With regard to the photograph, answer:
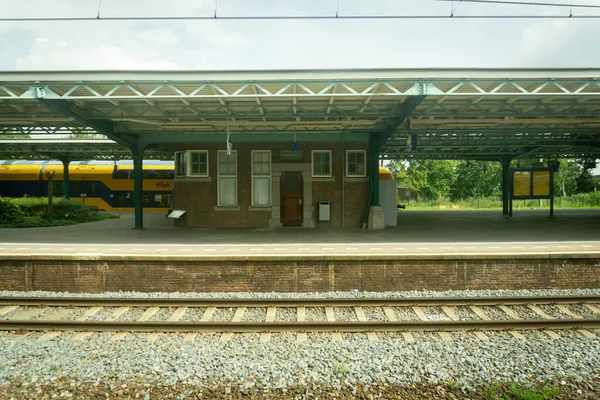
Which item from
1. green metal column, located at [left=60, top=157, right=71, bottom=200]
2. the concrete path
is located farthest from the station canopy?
green metal column, located at [left=60, top=157, right=71, bottom=200]

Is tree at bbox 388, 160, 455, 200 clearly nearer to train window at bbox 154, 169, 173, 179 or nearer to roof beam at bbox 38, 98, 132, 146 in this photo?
train window at bbox 154, 169, 173, 179

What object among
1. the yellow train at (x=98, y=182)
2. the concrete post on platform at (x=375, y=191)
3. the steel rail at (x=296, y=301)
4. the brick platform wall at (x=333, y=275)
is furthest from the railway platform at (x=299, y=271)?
the yellow train at (x=98, y=182)

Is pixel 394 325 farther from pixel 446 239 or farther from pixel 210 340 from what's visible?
pixel 446 239

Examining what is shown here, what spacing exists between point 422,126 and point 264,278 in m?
9.95

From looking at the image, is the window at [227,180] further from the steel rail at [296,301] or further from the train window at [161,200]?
the train window at [161,200]

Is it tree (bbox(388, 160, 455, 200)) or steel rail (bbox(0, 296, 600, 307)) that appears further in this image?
tree (bbox(388, 160, 455, 200))

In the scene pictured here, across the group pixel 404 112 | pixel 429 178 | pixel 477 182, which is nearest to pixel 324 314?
pixel 404 112

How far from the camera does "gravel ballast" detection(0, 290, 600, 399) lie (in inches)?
171

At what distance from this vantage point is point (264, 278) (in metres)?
8.34

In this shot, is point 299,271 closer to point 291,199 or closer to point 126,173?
point 291,199

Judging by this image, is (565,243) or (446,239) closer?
(565,243)

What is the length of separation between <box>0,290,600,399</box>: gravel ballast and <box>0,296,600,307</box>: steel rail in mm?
1303

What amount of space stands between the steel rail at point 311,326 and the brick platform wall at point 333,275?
2.13m

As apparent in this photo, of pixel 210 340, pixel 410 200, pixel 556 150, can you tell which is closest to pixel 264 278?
pixel 210 340
